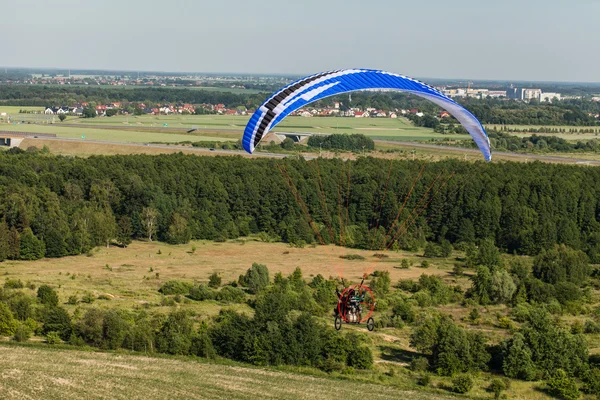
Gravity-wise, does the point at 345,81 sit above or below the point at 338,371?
above

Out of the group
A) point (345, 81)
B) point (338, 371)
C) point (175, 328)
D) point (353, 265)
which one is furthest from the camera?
point (353, 265)

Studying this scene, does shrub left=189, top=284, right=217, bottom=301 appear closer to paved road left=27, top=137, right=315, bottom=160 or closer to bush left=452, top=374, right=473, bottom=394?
bush left=452, top=374, right=473, bottom=394

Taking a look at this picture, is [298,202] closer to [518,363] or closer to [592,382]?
[518,363]

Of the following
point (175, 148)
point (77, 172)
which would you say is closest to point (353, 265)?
point (77, 172)

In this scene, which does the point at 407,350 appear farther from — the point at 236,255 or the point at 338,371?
the point at 236,255

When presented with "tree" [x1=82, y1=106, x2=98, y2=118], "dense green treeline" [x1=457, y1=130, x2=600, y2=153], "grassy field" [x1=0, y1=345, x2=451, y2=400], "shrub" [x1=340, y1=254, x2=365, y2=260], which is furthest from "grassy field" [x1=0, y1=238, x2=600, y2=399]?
"tree" [x1=82, y1=106, x2=98, y2=118]

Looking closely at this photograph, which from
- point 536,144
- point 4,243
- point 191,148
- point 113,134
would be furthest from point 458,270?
point 113,134

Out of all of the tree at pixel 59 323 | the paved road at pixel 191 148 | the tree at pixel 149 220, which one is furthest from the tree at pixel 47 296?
the paved road at pixel 191 148
